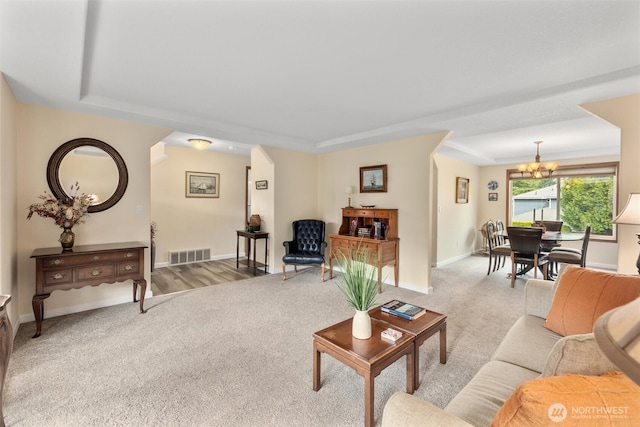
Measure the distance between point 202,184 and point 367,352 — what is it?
545 cm

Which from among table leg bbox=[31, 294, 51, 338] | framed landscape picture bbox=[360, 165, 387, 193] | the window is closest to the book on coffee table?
framed landscape picture bbox=[360, 165, 387, 193]

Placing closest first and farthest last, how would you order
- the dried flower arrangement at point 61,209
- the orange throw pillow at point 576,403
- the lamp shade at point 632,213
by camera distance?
the orange throw pillow at point 576,403
the lamp shade at point 632,213
the dried flower arrangement at point 61,209

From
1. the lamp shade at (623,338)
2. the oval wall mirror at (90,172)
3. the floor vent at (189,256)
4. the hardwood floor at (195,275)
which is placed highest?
the oval wall mirror at (90,172)

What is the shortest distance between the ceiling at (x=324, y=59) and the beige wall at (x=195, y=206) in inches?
88.7

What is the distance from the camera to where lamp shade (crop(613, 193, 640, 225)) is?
2.23 meters

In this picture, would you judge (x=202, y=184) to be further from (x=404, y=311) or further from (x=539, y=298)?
(x=539, y=298)

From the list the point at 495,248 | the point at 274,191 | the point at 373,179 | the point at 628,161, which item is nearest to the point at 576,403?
the point at 628,161

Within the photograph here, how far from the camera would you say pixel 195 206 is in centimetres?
600

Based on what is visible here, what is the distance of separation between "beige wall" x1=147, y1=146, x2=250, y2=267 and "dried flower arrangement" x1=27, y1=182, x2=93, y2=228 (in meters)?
2.39

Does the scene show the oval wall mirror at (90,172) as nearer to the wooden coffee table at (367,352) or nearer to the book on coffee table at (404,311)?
the wooden coffee table at (367,352)

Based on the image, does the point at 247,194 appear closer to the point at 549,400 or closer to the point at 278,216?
the point at 278,216

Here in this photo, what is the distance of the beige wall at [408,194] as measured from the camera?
4.16 metres

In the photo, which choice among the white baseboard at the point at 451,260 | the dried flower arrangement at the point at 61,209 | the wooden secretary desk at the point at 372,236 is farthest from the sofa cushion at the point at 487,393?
the white baseboard at the point at 451,260

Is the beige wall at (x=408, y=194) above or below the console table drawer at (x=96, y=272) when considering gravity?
above
